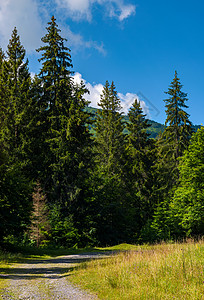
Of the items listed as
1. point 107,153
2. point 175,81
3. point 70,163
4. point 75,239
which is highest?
point 175,81

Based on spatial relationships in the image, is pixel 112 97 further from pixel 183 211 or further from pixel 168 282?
pixel 168 282

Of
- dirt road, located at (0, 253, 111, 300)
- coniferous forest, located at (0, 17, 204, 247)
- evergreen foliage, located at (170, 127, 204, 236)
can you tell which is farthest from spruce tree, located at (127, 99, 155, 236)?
dirt road, located at (0, 253, 111, 300)

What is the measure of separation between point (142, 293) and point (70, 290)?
2369 mm

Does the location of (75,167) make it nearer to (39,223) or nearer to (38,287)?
(39,223)

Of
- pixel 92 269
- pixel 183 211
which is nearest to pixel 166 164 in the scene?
pixel 183 211

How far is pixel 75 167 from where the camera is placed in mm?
27203

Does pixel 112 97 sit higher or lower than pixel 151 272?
higher

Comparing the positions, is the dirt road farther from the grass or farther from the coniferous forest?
the coniferous forest

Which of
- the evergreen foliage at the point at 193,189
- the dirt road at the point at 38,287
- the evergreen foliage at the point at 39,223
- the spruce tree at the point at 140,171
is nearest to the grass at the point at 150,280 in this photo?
the dirt road at the point at 38,287

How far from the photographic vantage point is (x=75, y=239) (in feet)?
82.6

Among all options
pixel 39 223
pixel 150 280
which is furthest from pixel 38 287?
pixel 39 223

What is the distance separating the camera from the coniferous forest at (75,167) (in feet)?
81.4

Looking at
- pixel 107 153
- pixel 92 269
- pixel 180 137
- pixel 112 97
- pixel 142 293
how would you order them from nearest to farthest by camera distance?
pixel 142 293 → pixel 92 269 → pixel 180 137 → pixel 107 153 → pixel 112 97

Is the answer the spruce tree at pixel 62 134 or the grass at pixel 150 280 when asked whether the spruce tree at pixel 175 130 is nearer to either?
the spruce tree at pixel 62 134
